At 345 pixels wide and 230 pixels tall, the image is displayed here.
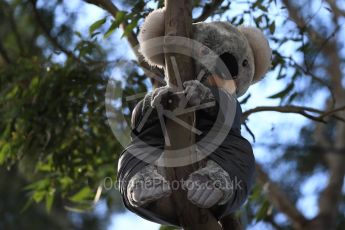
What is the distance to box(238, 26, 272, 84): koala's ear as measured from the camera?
8.79 feet

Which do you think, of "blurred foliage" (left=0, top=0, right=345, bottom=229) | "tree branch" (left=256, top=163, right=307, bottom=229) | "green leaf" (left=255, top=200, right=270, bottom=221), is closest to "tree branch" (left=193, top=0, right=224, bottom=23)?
"blurred foliage" (left=0, top=0, right=345, bottom=229)

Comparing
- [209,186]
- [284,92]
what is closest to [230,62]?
[209,186]

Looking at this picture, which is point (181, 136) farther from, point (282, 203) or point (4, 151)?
point (282, 203)

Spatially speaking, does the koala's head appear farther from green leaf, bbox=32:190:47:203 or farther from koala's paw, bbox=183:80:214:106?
green leaf, bbox=32:190:47:203

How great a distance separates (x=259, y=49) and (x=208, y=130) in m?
0.56

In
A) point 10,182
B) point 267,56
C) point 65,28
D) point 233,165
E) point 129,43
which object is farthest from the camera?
point 10,182

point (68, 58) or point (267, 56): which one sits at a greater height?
point (68, 58)

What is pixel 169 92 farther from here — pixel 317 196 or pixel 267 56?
pixel 317 196

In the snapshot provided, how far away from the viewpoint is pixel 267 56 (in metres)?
2.68

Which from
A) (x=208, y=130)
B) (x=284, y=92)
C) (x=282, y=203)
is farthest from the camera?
(x=282, y=203)

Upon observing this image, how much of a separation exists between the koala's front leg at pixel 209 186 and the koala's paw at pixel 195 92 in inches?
7.1

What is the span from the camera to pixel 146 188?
2.06 metres

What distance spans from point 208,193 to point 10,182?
6.29 m

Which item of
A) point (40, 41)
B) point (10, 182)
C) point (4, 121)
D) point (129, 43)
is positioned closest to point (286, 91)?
point (129, 43)
